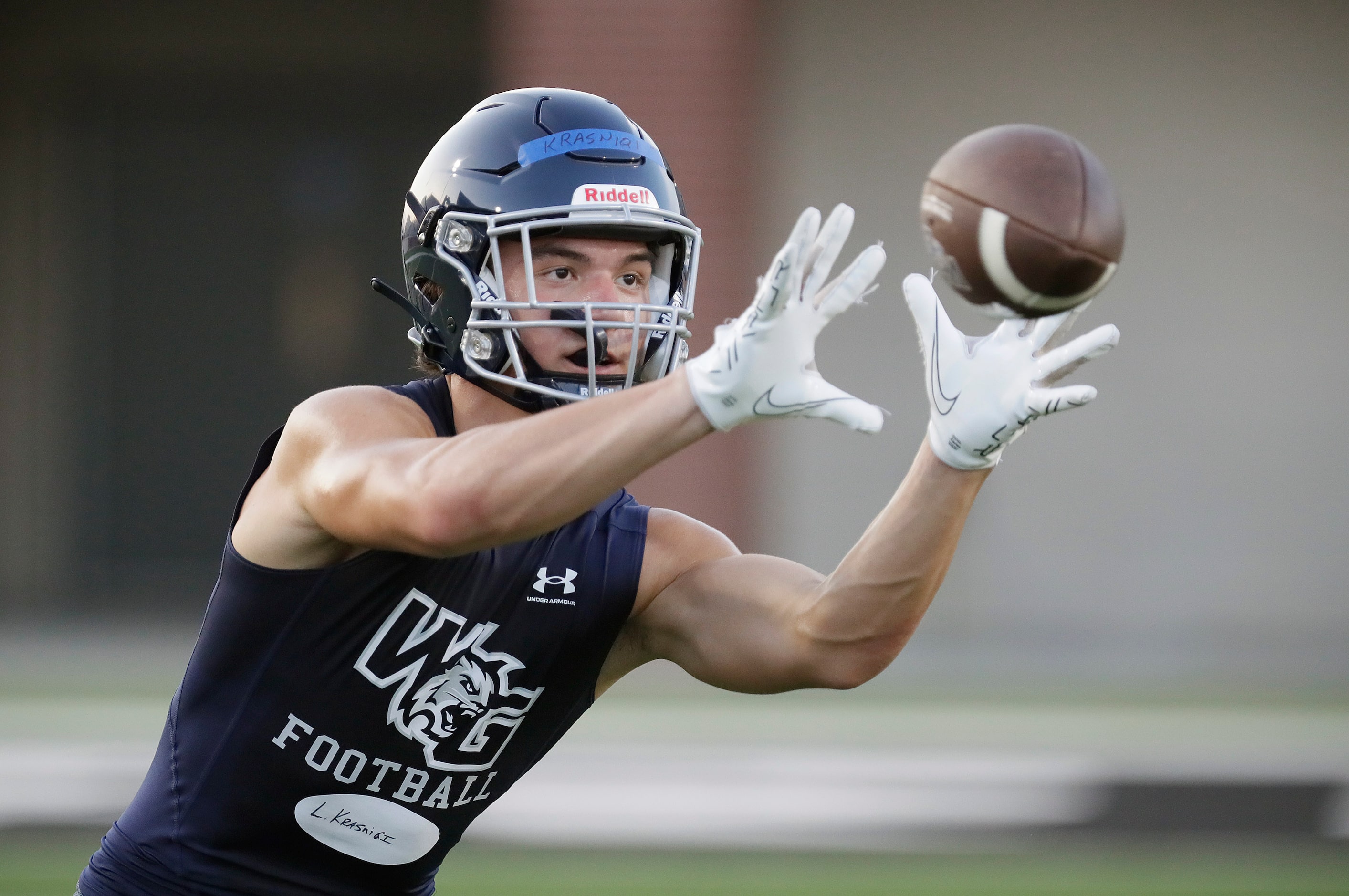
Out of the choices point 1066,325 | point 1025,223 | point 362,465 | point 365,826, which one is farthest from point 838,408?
point 365,826

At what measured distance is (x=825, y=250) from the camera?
226cm

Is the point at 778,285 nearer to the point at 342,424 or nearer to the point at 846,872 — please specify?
the point at 342,424

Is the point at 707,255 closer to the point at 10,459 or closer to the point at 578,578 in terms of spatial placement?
the point at 10,459

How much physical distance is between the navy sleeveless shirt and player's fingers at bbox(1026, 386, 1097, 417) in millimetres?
869

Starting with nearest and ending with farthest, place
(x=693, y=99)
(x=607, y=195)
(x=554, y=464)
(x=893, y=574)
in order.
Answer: (x=554, y=464) → (x=893, y=574) → (x=607, y=195) → (x=693, y=99)

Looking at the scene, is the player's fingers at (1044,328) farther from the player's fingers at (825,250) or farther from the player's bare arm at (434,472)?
the player's bare arm at (434,472)

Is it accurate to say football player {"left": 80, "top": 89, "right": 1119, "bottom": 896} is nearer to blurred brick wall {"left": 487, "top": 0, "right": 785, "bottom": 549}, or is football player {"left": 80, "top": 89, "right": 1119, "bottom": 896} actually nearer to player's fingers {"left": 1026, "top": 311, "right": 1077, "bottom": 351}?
player's fingers {"left": 1026, "top": 311, "right": 1077, "bottom": 351}

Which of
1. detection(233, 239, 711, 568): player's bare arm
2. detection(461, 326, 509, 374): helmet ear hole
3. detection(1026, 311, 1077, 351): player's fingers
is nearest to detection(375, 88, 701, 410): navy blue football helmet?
detection(461, 326, 509, 374): helmet ear hole

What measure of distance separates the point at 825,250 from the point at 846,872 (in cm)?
357

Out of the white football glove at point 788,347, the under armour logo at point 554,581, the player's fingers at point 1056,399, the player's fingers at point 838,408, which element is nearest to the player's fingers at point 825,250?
the white football glove at point 788,347

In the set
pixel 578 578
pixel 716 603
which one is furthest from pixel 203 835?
pixel 716 603

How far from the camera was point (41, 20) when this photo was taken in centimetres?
1169

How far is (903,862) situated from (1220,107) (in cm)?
709

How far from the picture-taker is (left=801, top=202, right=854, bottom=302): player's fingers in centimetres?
225
